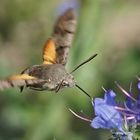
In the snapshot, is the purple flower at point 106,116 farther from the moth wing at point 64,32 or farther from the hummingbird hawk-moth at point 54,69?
the moth wing at point 64,32

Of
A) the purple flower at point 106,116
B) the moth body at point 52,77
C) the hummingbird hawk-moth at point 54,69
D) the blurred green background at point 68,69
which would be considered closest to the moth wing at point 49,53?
the hummingbird hawk-moth at point 54,69

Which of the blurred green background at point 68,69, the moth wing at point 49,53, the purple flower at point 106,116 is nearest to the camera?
the purple flower at point 106,116

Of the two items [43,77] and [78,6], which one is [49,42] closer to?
[43,77]

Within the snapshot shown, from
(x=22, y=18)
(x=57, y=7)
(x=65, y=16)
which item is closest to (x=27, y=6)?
(x=22, y=18)

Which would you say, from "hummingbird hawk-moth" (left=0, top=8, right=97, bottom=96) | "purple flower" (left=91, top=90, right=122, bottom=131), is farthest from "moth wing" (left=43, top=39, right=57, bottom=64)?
"purple flower" (left=91, top=90, right=122, bottom=131)

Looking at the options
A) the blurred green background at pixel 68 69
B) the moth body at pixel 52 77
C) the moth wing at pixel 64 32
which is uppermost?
the moth wing at pixel 64 32

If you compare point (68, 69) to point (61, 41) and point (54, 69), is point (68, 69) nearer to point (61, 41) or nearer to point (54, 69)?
point (61, 41)
